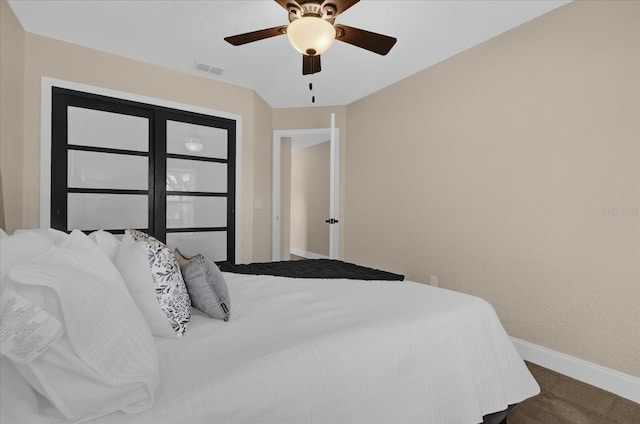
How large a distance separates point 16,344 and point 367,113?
3938mm

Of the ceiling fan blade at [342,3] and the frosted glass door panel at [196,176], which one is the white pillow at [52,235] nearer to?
the ceiling fan blade at [342,3]

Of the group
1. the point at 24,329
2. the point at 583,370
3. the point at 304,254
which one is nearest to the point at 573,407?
the point at 583,370

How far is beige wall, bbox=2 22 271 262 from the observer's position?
9.25ft

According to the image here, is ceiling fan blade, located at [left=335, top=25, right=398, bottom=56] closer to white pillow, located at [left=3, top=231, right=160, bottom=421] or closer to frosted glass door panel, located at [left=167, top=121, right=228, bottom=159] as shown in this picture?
white pillow, located at [left=3, top=231, right=160, bottom=421]

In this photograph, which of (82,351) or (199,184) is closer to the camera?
(82,351)

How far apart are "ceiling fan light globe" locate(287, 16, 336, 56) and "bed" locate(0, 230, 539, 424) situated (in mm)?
1410

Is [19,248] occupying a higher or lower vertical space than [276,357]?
higher

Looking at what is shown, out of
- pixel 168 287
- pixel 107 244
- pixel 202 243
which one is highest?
pixel 107 244

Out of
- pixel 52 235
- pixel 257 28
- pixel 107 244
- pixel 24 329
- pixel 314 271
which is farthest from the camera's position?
pixel 257 28

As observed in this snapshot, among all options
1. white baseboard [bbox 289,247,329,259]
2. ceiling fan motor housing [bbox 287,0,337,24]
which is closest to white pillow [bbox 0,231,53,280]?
ceiling fan motor housing [bbox 287,0,337,24]

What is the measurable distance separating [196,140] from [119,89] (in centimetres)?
86

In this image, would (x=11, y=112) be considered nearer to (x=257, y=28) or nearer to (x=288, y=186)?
→ (x=257, y=28)

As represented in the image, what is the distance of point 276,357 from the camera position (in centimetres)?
104

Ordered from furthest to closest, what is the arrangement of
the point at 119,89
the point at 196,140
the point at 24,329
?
the point at 196,140 < the point at 119,89 < the point at 24,329
